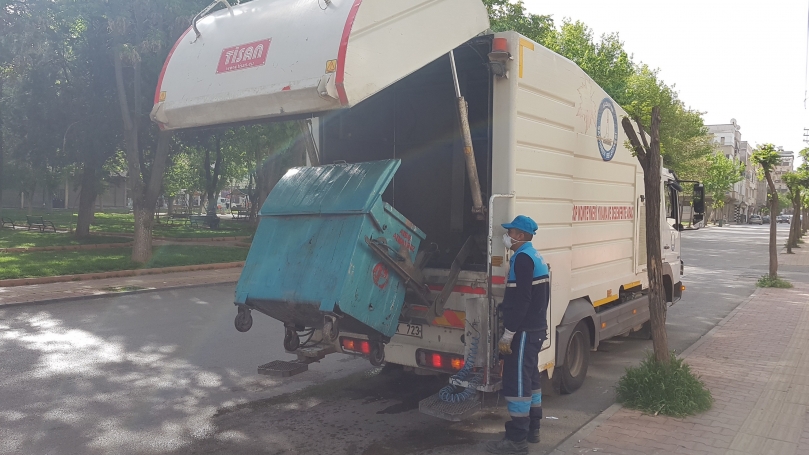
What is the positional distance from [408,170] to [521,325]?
1.89 m

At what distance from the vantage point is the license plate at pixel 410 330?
5070 millimetres

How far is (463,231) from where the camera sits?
5168 millimetres

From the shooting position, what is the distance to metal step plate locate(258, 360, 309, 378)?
15.9 feet

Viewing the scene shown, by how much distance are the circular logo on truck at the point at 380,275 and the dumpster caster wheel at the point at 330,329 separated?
0.46m

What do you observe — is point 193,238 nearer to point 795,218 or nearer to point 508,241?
point 508,241

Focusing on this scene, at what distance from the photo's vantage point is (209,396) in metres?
5.94

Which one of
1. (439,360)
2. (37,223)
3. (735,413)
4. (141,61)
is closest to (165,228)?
(37,223)

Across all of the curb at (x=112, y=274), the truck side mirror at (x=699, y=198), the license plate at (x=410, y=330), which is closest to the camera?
the license plate at (x=410, y=330)

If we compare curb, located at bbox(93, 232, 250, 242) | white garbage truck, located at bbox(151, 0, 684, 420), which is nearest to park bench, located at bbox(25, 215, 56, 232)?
curb, located at bbox(93, 232, 250, 242)

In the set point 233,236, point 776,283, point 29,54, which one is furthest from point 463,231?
point 233,236

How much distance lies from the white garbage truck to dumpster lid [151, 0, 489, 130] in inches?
0.5

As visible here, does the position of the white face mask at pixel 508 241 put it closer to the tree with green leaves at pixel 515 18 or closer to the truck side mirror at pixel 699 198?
the truck side mirror at pixel 699 198

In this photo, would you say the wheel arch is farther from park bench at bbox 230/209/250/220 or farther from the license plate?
park bench at bbox 230/209/250/220

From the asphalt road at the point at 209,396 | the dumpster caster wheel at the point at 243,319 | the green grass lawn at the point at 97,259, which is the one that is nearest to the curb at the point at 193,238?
the green grass lawn at the point at 97,259
